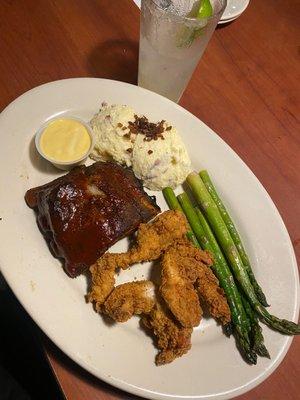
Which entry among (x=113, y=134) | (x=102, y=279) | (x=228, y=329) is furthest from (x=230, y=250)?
(x=113, y=134)

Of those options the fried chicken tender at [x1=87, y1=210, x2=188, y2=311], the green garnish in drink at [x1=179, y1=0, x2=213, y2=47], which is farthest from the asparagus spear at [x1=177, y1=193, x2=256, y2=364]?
the green garnish in drink at [x1=179, y1=0, x2=213, y2=47]

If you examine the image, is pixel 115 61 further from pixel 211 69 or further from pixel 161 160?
pixel 161 160

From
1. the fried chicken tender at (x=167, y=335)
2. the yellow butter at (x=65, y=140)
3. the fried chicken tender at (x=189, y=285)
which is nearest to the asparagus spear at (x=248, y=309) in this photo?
the fried chicken tender at (x=189, y=285)

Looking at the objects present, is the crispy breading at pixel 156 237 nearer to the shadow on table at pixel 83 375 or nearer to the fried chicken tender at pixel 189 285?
the fried chicken tender at pixel 189 285

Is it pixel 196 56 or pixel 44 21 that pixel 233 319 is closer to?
pixel 196 56

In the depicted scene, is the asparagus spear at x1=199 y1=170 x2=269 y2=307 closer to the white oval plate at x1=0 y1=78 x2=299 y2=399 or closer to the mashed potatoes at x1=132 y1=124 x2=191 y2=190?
the white oval plate at x1=0 y1=78 x2=299 y2=399

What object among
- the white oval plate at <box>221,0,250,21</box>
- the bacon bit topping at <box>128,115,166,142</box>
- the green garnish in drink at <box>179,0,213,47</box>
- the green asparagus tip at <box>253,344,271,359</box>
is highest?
the green garnish in drink at <box>179,0,213,47</box>

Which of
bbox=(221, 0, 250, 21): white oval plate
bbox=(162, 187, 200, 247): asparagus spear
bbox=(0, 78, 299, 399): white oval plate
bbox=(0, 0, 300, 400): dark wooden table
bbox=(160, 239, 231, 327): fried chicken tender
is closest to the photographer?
bbox=(0, 78, 299, 399): white oval plate

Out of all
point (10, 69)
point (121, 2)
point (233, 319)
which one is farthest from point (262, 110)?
point (10, 69)
